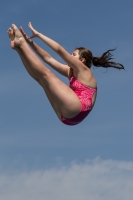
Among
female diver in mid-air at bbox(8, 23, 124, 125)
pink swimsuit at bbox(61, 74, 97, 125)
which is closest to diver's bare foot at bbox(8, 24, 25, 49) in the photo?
female diver in mid-air at bbox(8, 23, 124, 125)

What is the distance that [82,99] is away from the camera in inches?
545

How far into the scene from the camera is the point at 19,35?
1352 centimetres

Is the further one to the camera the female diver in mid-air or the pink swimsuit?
the pink swimsuit

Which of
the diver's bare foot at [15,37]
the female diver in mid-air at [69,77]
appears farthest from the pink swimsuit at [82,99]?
the diver's bare foot at [15,37]

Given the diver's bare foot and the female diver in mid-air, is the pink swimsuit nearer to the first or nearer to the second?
the female diver in mid-air

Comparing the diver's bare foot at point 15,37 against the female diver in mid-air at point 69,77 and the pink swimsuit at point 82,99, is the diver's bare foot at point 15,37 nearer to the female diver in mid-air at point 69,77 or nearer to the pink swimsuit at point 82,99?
the female diver in mid-air at point 69,77

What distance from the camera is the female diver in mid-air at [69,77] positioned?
13.4 m

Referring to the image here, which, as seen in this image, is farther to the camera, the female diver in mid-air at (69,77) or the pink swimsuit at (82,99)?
the pink swimsuit at (82,99)

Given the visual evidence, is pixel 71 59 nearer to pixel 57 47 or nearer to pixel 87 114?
pixel 57 47

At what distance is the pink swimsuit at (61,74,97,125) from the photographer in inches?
542

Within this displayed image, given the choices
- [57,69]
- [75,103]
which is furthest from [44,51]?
[75,103]

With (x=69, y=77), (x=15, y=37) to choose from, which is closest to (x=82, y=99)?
(x=69, y=77)

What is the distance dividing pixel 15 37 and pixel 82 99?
6.39 ft

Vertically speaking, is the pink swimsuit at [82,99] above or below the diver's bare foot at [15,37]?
below
